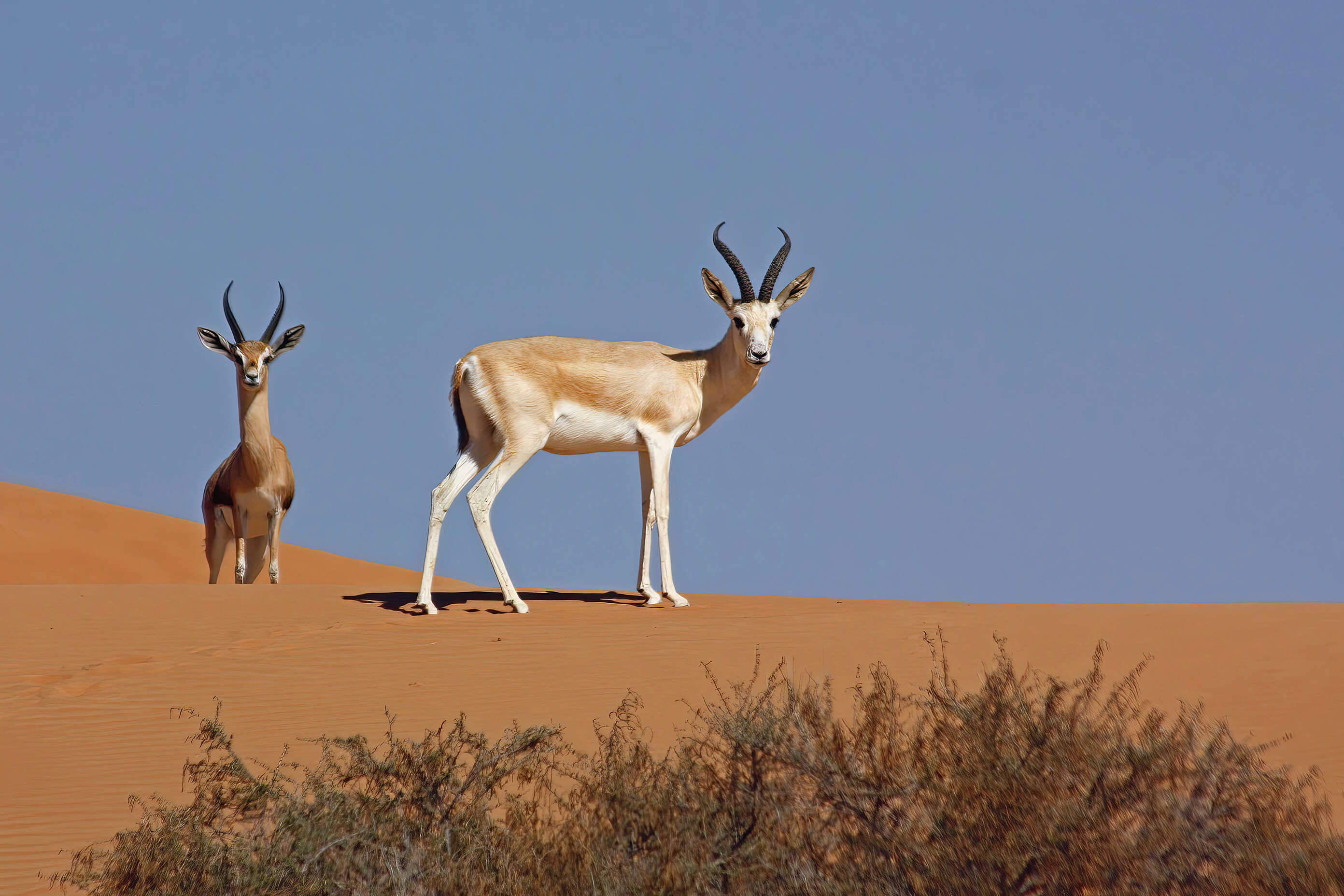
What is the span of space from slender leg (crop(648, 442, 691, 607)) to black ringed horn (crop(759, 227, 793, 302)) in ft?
6.95

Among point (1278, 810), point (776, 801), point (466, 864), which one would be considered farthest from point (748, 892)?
point (1278, 810)

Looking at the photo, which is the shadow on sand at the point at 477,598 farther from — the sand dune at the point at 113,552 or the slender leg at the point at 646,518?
the sand dune at the point at 113,552

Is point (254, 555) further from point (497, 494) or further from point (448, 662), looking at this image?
point (448, 662)

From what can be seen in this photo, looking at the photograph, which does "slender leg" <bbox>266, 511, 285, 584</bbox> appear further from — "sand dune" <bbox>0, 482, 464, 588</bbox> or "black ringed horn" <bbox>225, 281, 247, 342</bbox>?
"sand dune" <bbox>0, 482, 464, 588</bbox>

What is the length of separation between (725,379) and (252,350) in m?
6.88

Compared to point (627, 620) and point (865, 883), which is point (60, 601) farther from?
point (865, 883)

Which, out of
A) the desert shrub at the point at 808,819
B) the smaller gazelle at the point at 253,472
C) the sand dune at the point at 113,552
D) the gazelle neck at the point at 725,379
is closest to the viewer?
the desert shrub at the point at 808,819

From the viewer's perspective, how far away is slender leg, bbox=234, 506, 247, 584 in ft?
58.5

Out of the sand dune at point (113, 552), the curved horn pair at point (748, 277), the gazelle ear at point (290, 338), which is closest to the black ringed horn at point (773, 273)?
the curved horn pair at point (748, 277)

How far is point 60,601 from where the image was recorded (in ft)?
46.9

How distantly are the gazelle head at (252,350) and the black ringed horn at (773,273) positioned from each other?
273 inches

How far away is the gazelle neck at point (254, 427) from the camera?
56.7 feet

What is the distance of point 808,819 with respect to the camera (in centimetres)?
600

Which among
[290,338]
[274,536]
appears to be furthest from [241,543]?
[290,338]
